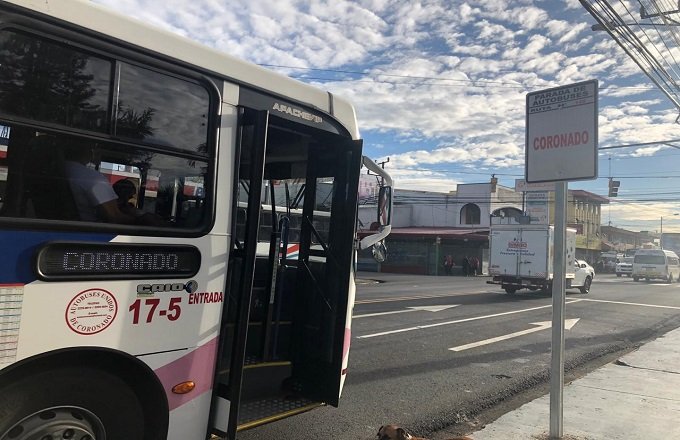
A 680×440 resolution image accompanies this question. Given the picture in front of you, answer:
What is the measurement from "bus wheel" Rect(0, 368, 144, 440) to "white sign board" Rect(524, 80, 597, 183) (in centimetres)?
385

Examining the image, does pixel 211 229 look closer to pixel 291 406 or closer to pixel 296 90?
pixel 296 90

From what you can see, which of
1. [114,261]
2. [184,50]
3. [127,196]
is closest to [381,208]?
[184,50]

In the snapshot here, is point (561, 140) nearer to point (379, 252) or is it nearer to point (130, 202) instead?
point (379, 252)

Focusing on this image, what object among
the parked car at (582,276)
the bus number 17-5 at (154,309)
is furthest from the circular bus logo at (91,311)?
the parked car at (582,276)

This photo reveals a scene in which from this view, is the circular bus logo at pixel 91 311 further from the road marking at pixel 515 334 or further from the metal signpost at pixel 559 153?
the road marking at pixel 515 334

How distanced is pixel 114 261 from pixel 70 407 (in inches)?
30.9

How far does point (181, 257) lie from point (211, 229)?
269 millimetres

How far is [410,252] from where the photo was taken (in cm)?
4253

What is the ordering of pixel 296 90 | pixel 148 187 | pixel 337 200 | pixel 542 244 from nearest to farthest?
1. pixel 148 187
2. pixel 296 90
3. pixel 337 200
4. pixel 542 244

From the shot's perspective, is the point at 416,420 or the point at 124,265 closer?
the point at 124,265

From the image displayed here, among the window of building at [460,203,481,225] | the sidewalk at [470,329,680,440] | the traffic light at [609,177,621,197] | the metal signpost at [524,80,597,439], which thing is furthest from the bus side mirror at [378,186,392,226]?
the window of building at [460,203,481,225]

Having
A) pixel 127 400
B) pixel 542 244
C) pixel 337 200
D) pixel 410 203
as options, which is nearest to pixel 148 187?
pixel 127 400

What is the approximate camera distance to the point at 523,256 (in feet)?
66.5

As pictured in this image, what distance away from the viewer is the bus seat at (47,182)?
2514mm
